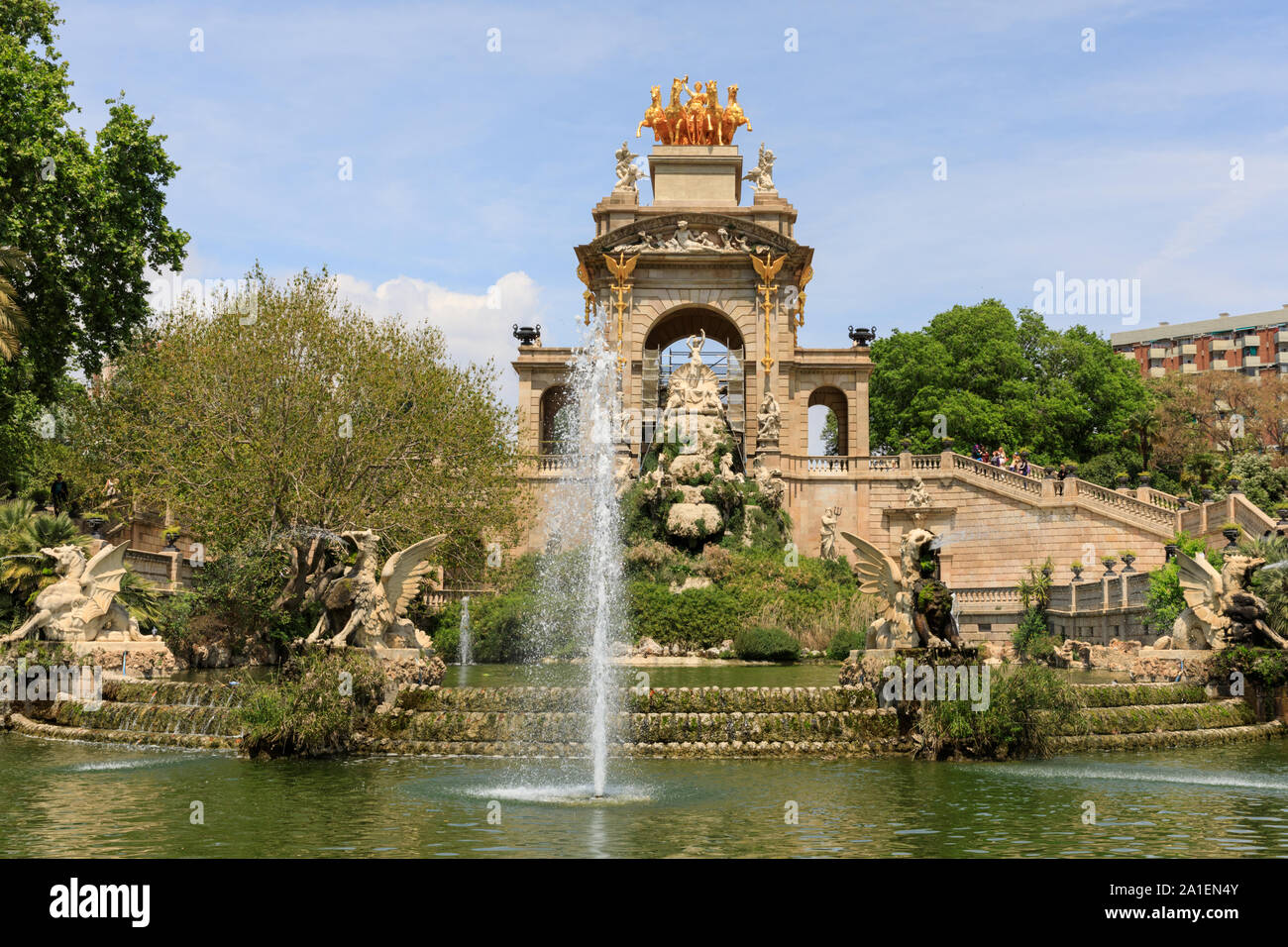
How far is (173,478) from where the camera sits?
30250 mm

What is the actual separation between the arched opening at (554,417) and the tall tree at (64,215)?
21.4m

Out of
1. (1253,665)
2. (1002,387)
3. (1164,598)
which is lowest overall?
(1253,665)

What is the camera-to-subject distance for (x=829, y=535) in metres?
44.3

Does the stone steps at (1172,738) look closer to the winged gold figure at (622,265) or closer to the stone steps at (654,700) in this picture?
the stone steps at (654,700)

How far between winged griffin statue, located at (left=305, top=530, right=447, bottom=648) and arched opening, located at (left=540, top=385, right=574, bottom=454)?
106 ft

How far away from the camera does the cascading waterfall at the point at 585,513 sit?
36.5m

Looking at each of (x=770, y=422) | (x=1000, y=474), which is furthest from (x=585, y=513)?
(x=1000, y=474)

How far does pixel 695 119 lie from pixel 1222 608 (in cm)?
3790

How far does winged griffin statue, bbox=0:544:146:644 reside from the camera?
2112 centimetres

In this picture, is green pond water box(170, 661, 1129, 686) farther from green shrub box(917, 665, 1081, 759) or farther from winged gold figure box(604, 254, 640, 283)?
winged gold figure box(604, 254, 640, 283)

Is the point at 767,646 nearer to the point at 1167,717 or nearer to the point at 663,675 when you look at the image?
the point at 663,675

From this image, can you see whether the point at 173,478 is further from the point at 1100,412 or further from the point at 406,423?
the point at 1100,412

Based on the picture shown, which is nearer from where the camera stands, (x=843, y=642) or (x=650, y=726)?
(x=650, y=726)
